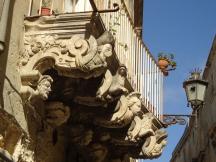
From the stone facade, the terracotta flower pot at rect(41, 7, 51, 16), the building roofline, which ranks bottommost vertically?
the stone facade

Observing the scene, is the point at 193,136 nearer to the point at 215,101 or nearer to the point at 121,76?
the point at 215,101

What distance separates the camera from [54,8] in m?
6.18

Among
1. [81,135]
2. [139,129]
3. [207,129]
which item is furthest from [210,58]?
[81,135]

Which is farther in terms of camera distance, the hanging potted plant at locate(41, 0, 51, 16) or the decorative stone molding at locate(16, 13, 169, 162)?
the hanging potted plant at locate(41, 0, 51, 16)

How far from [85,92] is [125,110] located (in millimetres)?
554

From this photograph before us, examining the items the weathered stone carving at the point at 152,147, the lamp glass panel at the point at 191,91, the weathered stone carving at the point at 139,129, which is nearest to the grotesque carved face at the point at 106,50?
the weathered stone carving at the point at 139,129

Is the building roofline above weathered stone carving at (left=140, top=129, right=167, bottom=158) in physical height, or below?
above

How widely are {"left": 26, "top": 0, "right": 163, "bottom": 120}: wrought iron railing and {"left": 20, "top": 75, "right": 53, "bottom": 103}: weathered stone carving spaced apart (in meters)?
A: 1.35

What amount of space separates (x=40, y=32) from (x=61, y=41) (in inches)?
11.6

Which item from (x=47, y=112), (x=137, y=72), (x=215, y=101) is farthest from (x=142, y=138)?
(x=215, y=101)

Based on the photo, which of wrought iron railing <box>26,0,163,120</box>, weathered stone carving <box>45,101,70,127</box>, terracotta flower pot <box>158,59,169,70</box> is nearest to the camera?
weathered stone carving <box>45,101,70,127</box>

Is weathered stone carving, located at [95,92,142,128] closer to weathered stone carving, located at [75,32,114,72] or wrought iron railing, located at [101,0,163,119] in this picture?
wrought iron railing, located at [101,0,163,119]

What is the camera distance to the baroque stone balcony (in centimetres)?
523

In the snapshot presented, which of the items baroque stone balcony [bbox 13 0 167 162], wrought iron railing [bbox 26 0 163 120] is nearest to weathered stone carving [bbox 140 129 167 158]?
baroque stone balcony [bbox 13 0 167 162]
